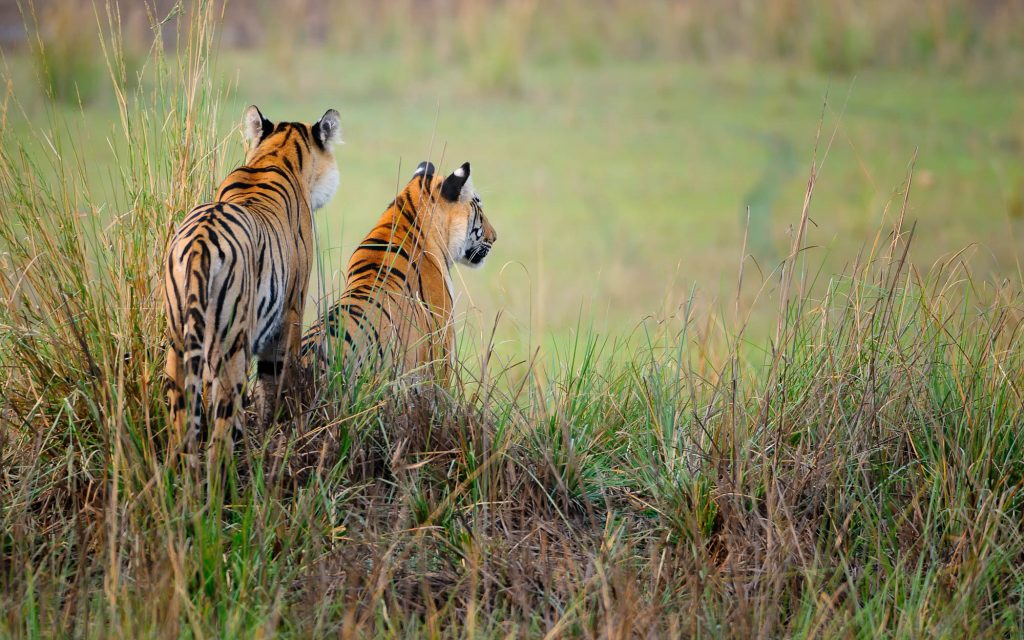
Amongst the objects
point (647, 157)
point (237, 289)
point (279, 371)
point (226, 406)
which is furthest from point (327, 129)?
point (647, 157)

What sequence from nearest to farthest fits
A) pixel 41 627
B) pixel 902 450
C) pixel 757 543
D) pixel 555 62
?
1. pixel 41 627
2. pixel 757 543
3. pixel 902 450
4. pixel 555 62

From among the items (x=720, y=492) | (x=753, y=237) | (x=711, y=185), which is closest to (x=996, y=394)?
(x=720, y=492)

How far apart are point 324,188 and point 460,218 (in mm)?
527

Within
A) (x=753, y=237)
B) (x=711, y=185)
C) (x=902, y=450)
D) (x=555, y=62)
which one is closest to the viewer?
(x=902, y=450)

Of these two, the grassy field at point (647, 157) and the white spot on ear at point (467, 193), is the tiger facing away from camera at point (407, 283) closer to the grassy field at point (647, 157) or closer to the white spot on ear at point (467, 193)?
the white spot on ear at point (467, 193)

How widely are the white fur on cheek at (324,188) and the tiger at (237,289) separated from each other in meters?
0.12

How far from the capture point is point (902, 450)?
9.01 ft

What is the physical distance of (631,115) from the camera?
36.5 feet

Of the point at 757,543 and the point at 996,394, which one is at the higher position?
the point at 996,394

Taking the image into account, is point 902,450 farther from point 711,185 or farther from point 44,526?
point 711,185

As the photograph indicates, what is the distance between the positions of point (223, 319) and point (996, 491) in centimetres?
173

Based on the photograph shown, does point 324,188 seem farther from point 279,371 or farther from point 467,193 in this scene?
point 279,371

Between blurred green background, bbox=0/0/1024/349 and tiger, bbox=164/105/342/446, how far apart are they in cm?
50

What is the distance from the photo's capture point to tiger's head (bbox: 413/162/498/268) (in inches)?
141
